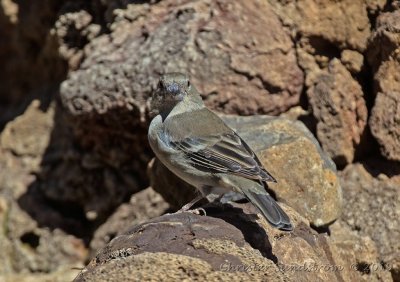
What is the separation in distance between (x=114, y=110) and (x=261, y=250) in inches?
96.4

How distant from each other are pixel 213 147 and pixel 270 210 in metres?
0.81

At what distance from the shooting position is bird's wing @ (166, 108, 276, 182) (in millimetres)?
5090

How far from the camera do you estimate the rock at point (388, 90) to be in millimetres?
6137

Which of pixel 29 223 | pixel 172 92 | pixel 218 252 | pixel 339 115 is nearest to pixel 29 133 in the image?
pixel 29 223

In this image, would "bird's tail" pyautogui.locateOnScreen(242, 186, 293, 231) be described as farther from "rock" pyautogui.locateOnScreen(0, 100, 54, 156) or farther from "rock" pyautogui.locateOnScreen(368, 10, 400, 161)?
"rock" pyautogui.locateOnScreen(0, 100, 54, 156)

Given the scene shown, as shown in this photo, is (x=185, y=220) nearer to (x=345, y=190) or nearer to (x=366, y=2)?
(x=345, y=190)

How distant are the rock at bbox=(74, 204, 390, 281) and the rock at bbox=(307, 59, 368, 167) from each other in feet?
3.70

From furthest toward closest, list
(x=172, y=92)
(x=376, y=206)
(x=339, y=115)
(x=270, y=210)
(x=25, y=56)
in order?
1. (x=25, y=56)
2. (x=339, y=115)
3. (x=376, y=206)
4. (x=172, y=92)
5. (x=270, y=210)

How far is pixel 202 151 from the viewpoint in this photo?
17.6 feet

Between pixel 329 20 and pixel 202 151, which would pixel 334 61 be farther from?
pixel 202 151

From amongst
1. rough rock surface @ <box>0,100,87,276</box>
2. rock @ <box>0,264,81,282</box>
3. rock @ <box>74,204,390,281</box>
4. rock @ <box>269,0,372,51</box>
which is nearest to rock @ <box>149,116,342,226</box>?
rock @ <box>74,204,390,281</box>

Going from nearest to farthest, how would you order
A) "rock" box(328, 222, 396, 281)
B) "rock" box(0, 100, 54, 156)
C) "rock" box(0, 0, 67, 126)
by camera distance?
"rock" box(328, 222, 396, 281), "rock" box(0, 100, 54, 156), "rock" box(0, 0, 67, 126)

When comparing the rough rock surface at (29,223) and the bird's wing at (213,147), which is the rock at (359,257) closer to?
the bird's wing at (213,147)

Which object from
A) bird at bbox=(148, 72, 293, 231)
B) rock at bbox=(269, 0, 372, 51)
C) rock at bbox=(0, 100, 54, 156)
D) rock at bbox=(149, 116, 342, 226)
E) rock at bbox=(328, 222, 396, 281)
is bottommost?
rock at bbox=(0, 100, 54, 156)
